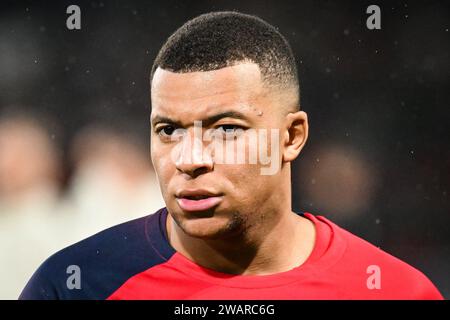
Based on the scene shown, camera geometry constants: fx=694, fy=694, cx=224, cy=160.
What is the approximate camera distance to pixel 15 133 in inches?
137

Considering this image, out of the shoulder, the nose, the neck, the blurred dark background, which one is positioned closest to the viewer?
the nose

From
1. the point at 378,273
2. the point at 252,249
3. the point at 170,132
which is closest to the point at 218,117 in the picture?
the point at 170,132

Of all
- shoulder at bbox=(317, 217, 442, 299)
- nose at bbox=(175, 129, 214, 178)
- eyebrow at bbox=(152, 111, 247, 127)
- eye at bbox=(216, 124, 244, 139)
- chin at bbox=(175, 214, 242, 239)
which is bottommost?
shoulder at bbox=(317, 217, 442, 299)

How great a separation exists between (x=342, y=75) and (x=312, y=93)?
23 cm

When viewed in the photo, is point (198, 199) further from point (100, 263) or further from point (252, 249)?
point (100, 263)

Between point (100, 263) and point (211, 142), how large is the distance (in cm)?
59

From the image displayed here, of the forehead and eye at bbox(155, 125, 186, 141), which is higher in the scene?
the forehead

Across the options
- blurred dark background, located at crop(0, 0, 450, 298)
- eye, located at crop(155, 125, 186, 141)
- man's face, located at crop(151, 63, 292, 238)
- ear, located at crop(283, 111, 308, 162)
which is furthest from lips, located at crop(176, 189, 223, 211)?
blurred dark background, located at crop(0, 0, 450, 298)

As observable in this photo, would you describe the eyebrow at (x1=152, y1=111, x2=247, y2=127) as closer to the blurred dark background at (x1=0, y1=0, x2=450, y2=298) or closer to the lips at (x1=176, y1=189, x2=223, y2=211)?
the lips at (x1=176, y1=189, x2=223, y2=211)

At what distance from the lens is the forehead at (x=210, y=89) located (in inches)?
79.6

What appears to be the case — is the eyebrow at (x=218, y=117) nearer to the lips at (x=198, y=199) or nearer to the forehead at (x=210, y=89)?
the forehead at (x=210, y=89)

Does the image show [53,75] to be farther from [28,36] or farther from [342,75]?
[342,75]

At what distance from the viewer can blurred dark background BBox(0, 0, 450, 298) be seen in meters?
3.31

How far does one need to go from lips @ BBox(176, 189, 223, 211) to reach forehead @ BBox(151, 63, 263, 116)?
23 cm
